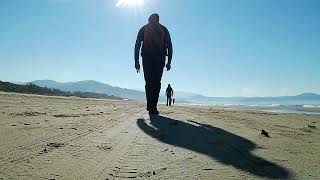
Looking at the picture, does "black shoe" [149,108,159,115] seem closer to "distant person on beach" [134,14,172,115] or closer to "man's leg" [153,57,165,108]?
"distant person on beach" [134,14,172,115]

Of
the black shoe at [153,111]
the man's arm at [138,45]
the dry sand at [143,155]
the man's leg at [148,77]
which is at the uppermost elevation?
the man's arm at [138,45]

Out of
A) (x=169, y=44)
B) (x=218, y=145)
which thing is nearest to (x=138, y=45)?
(x=169, y=44)

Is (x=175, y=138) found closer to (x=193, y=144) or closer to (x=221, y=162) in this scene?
(x=193, y=144)

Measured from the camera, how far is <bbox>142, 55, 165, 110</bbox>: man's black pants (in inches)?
362

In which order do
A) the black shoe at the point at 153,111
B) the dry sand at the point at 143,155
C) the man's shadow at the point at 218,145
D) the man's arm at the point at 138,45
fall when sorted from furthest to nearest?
the man's arm at the point at 138,45, the black shoe at the point at 153,111, the man's shadow at the point at 218,145, the dry sand at the point at 143,155

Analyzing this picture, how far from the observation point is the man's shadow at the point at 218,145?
125 inches

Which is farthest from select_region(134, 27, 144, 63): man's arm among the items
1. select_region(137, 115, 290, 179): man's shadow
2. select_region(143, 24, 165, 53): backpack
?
select_region(137, 115, 290, 179): man's shadow

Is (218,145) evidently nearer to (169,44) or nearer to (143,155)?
(143,155)

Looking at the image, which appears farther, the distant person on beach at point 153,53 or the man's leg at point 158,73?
the man's leg at point 158,73

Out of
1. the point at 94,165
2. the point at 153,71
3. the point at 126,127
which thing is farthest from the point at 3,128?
the point at 153,71

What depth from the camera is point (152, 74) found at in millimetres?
9289

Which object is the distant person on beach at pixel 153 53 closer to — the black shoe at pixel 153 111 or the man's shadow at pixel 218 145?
the black shoe at pixel 153 111

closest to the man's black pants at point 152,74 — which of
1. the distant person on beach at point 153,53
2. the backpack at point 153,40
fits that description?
the distant person on beach at point 153,53

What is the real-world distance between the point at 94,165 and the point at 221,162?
0.98 metres
